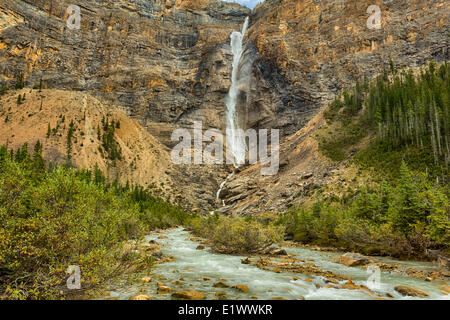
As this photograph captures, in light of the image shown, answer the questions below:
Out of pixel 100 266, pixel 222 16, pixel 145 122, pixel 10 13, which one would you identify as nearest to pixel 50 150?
pixel 145 122

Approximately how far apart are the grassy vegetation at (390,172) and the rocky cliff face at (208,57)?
1408 centimetres

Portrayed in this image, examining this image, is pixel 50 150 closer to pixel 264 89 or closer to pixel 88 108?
pixel 88 108

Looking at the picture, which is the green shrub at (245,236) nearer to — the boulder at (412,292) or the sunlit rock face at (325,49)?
the boulder at (412,292)

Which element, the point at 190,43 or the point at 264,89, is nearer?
the point at 264,89

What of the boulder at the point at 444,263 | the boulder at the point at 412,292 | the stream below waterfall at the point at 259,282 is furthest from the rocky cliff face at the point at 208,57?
the boulder at the point at 412,292

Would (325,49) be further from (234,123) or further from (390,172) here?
(390,172)

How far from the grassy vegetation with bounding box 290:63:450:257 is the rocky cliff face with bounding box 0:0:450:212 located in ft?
46.2

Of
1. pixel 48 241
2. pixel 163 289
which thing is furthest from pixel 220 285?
pixel 48 241

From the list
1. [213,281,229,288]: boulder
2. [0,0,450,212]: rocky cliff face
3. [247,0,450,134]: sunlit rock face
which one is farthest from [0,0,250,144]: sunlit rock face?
[213,281,229,288]: boulder

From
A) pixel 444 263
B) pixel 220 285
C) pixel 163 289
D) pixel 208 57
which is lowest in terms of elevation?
pixel 220 285

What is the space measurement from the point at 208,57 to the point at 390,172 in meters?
84.7

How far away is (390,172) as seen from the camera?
38250mm

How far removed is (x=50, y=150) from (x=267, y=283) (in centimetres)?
6455

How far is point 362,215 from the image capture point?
23.6 m
